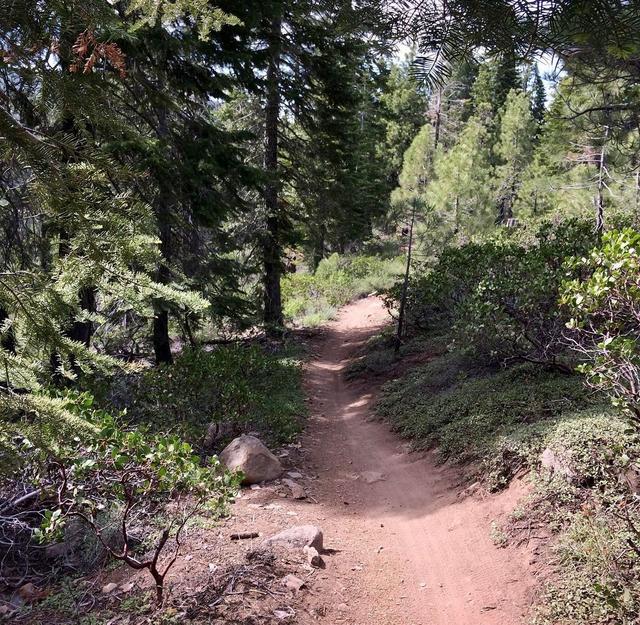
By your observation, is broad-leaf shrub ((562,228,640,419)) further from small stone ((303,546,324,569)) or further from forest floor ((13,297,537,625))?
small stone ((303,546,324,569))

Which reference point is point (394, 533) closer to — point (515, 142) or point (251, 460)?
point (251, 460)

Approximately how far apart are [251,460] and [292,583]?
2189mm

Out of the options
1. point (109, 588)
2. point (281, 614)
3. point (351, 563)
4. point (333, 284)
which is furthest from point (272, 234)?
point (281, 614)

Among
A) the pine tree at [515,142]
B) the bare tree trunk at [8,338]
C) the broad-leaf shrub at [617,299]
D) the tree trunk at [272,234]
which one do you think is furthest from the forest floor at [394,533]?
the pine tree at [515,142]

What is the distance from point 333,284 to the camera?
2350 centimetres

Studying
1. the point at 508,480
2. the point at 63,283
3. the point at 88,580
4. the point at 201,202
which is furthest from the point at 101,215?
the point at 201,202

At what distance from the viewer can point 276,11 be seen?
8586 millimetres

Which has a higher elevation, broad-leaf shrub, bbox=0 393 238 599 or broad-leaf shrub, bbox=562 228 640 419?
broad-leaf shrub, bbox=562 228 640 419

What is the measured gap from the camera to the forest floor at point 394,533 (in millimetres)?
3635

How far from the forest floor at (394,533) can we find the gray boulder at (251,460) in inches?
9.9

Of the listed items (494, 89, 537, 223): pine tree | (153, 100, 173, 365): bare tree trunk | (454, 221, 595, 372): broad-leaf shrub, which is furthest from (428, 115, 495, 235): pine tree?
(153, 100, 173, 365): bare tree trunk

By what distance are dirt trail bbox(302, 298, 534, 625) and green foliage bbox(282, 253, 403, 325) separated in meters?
11.8

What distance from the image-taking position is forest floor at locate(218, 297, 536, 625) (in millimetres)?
3635

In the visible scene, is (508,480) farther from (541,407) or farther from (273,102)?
(273,102)
